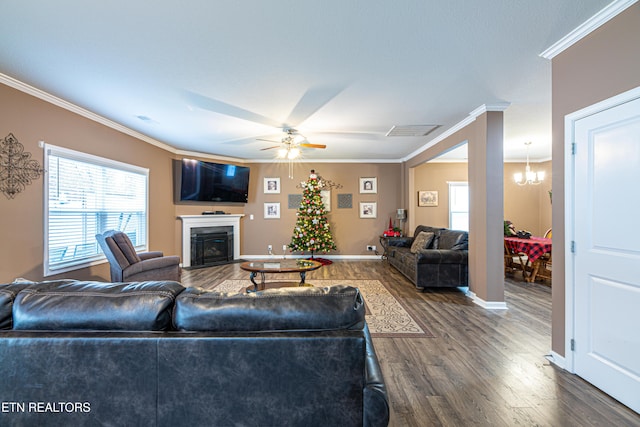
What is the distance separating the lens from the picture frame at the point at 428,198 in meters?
7.76

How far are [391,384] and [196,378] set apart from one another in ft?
5.34

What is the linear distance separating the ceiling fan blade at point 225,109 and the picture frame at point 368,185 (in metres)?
3.66

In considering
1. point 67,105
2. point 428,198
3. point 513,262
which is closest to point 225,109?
point 67,105

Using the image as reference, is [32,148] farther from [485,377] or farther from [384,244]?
[384,244]

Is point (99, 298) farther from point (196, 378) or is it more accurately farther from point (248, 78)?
point (248, 78)

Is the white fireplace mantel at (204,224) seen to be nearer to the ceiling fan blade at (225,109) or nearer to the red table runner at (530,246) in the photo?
the ceiling fan blade at (225,109)

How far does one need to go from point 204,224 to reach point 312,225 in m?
2.64

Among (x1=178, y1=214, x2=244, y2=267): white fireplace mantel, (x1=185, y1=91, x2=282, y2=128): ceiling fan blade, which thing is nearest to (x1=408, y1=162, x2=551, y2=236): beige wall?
(x1=185, y1=91, x2=282, y2=128): ceiling fan blade

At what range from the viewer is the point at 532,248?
498 centimetres

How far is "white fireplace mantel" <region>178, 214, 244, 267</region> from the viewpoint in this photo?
6.47m

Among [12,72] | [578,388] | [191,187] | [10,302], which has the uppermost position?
[12,72]

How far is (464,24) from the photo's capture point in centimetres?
218

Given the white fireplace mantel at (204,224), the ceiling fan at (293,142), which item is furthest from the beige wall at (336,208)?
the ceiling fan at (293,142)

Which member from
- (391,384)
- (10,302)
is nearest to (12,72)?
(10,302)
